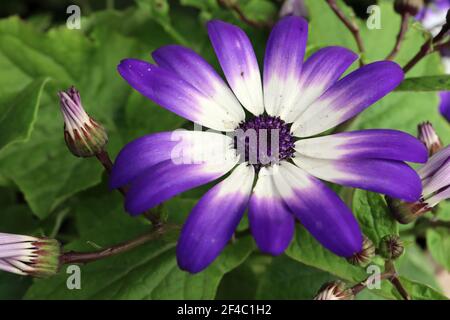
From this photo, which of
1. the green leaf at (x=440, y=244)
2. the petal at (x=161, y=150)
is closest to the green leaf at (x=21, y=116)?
the petal at (x=161, y=150)

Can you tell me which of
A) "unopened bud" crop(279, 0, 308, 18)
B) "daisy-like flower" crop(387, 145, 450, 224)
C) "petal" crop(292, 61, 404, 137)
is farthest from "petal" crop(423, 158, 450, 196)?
"unopened bud" crop(279, 0, 308, 18)

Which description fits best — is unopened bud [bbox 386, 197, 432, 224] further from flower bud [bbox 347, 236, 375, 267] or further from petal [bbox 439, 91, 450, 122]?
petal [bbox 439, 91, 450, 122]

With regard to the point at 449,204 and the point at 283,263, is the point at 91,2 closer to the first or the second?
the point at 283,263

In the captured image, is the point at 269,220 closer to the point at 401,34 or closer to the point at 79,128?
the point at 79,128

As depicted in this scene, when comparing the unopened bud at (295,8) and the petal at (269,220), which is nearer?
the petal at (269,220)

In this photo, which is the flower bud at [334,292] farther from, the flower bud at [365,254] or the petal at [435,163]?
the petal at [435,163]

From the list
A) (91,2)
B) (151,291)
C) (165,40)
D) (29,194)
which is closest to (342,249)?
(151,291)
